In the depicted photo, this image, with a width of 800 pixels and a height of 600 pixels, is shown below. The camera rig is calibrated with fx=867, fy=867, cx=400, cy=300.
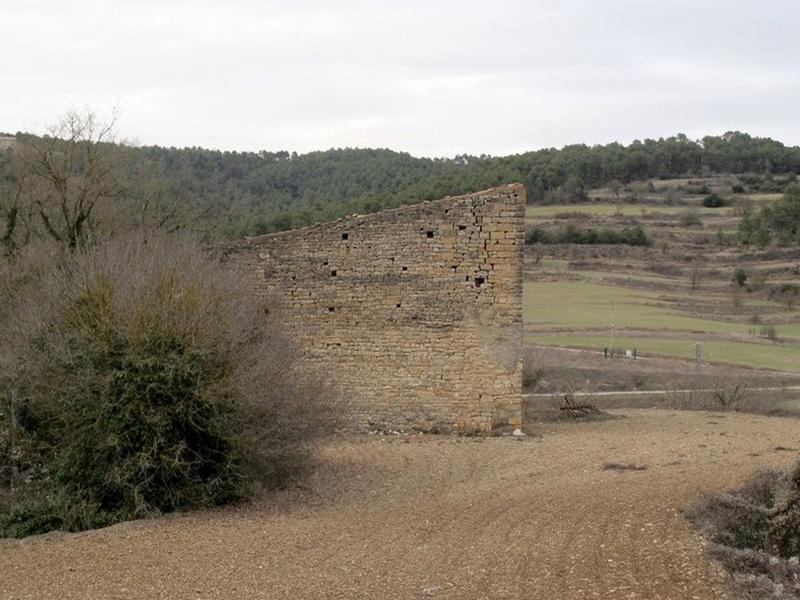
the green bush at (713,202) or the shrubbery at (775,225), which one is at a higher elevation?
the green bush at (713,202)

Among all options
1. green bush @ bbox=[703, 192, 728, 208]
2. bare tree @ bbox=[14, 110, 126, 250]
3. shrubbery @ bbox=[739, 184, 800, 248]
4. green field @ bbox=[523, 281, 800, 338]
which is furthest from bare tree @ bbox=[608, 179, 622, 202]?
bare tree @ bbox=[14, 110, 126, 250]

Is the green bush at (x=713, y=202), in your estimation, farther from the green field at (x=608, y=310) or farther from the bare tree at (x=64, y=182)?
the bare tree at (x=64, y=182)

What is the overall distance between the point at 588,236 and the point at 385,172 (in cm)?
1478

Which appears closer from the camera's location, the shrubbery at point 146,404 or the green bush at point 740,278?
the shrubbery at point 146,404

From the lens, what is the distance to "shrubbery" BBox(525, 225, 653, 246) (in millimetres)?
55469

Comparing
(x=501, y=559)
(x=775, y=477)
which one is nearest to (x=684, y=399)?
(x=775, y=477)

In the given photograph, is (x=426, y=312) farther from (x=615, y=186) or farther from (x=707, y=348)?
(x=615, y=186)

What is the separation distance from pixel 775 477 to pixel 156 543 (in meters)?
5.77

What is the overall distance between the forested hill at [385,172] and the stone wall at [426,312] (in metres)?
9.13

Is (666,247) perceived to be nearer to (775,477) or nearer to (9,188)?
(9,188)

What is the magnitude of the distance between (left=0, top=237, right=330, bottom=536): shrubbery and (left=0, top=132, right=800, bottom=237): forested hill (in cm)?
1204

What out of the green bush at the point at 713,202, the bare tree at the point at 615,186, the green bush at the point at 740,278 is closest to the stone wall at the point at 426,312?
the green bush at the point at 740,278

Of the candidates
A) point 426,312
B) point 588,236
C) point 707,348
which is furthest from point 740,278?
point 426,312

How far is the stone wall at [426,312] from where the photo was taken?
14.8 metres
